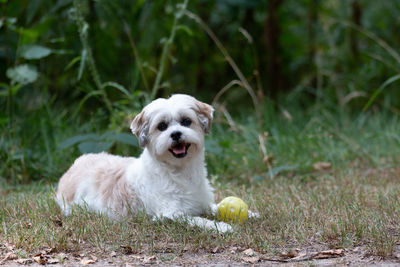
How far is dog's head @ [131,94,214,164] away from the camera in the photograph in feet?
Answer: 14.4

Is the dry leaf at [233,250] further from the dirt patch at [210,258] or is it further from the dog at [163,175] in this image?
the dog at [163,175]

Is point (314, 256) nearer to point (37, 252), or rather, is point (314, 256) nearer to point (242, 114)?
point (37, 252)

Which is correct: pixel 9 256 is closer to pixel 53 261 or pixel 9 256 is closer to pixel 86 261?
pixel 53 261

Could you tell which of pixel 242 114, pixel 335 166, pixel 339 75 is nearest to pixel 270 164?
pixel 335 166

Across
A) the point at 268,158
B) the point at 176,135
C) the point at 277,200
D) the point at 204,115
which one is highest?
the point at 204,115

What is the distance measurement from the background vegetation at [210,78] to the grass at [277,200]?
0.14 ft

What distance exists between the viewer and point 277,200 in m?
5.31

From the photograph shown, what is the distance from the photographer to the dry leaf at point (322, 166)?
22.1 ft

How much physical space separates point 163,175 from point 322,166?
8.91ft

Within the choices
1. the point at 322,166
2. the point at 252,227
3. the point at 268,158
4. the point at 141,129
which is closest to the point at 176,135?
the point at 141,129

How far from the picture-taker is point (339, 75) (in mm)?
10578

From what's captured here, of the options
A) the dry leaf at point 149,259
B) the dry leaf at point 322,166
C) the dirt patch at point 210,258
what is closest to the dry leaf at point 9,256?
the dirt patch at point 210,258

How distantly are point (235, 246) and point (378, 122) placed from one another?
5.42 m

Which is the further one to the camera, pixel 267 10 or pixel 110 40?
pixel 267 10
